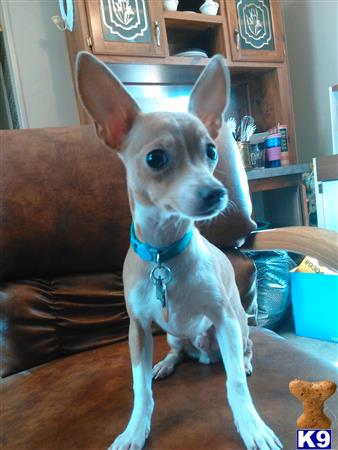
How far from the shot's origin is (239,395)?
566mm

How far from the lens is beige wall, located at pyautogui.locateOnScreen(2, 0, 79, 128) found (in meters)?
1.73

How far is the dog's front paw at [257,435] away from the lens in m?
0.51

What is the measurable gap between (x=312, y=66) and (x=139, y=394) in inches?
86.9

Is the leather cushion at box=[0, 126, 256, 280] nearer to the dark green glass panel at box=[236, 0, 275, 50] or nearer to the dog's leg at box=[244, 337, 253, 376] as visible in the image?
the dog's leg at box=[244, 337, 253, 376]

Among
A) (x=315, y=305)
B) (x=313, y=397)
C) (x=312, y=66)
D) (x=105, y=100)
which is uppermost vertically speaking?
(x=312, y=66)

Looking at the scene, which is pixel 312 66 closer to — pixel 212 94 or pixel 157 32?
pixel 157 32

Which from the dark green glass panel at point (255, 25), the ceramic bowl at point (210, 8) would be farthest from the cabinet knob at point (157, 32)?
the dark green glass panel at point (255, 25)

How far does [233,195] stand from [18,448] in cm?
76

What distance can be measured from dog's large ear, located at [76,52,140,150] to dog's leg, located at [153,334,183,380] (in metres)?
0.47

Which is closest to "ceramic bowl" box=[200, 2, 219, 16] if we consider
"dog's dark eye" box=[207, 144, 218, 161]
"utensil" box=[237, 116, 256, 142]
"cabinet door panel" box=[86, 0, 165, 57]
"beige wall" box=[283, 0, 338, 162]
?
"cabinet door panel" box=[86, 0, 165, 57]

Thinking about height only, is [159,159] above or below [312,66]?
below

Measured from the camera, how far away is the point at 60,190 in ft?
2.96

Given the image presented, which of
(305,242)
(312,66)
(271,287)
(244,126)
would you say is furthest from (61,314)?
(312,66)

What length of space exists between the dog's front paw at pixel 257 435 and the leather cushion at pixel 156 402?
0.07ft
